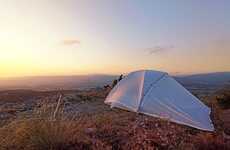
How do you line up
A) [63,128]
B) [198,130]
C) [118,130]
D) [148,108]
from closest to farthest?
[63,128]
[118,130]
[198,130]
[148,108]

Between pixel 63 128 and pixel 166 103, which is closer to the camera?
pixel 63 128

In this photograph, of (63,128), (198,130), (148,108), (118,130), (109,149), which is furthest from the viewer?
(148,108)

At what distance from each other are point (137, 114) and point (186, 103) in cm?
144

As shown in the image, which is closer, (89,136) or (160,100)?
(89,136)

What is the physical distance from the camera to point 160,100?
10773 mm

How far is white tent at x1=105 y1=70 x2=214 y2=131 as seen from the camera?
10141 mm

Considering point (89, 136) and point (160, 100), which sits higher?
point (160, 100)

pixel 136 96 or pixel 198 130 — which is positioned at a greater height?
pixel 136 96

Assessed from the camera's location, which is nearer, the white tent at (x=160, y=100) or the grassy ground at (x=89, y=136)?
the grassy ground at (x=89, y=136)

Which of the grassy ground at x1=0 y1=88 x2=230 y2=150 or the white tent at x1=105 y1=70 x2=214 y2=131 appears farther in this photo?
the white tent at x1=105 y1=70 x2=214 y2=131

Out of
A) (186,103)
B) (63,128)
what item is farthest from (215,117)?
(63,128)

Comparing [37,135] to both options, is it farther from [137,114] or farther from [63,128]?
[137,114]

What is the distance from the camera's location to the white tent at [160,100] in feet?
33.3

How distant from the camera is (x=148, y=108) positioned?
412 inches
